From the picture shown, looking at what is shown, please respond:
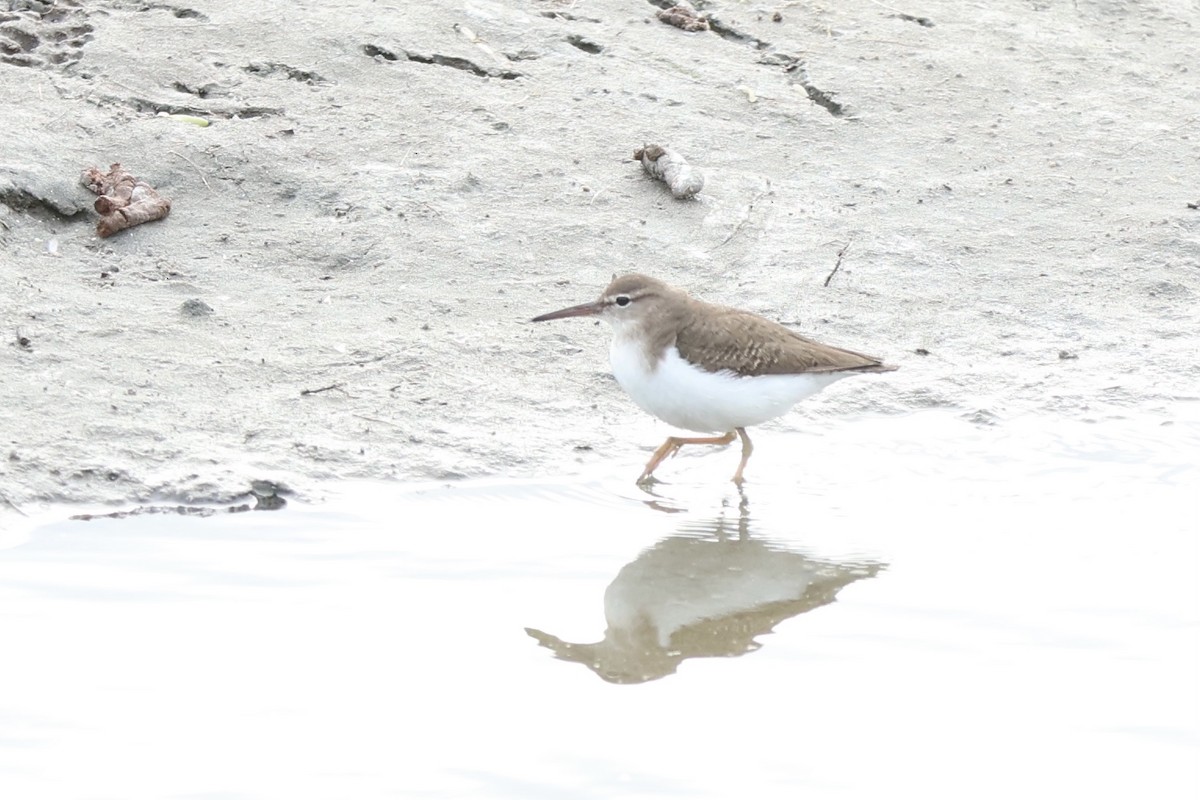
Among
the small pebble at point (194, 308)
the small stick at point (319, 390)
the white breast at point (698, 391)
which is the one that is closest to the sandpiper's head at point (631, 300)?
the white breast at point (698, 391)

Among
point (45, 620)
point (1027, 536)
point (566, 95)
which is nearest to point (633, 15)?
point (566, 95)

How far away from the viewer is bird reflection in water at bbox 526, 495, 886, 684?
5203 millimetres

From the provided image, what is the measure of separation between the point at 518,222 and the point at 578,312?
149 cm

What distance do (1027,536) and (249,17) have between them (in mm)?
5667

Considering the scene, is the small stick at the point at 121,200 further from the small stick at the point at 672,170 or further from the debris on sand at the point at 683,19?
the debris on sand at the point at 683,19

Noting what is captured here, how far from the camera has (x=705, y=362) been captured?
6695 mm

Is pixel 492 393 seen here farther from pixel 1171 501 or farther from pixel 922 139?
pixel 922 139

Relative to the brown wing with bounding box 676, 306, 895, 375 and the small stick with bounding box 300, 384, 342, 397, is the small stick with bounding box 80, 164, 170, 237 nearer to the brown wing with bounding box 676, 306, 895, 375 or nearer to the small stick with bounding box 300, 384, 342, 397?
the small stick with bounding box 300, 384, 342, 397

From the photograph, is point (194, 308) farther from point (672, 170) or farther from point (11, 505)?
point (672, 170)

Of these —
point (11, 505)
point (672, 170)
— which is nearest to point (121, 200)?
point (11, 505)

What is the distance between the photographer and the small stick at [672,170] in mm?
8703

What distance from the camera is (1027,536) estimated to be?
6.20 metres

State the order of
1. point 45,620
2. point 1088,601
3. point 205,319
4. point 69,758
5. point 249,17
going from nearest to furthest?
1. point 69,758
2. point 45,620
3. point 1088,601
4. point 205,319
5. point 249,17

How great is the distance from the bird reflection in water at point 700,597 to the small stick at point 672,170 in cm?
279
